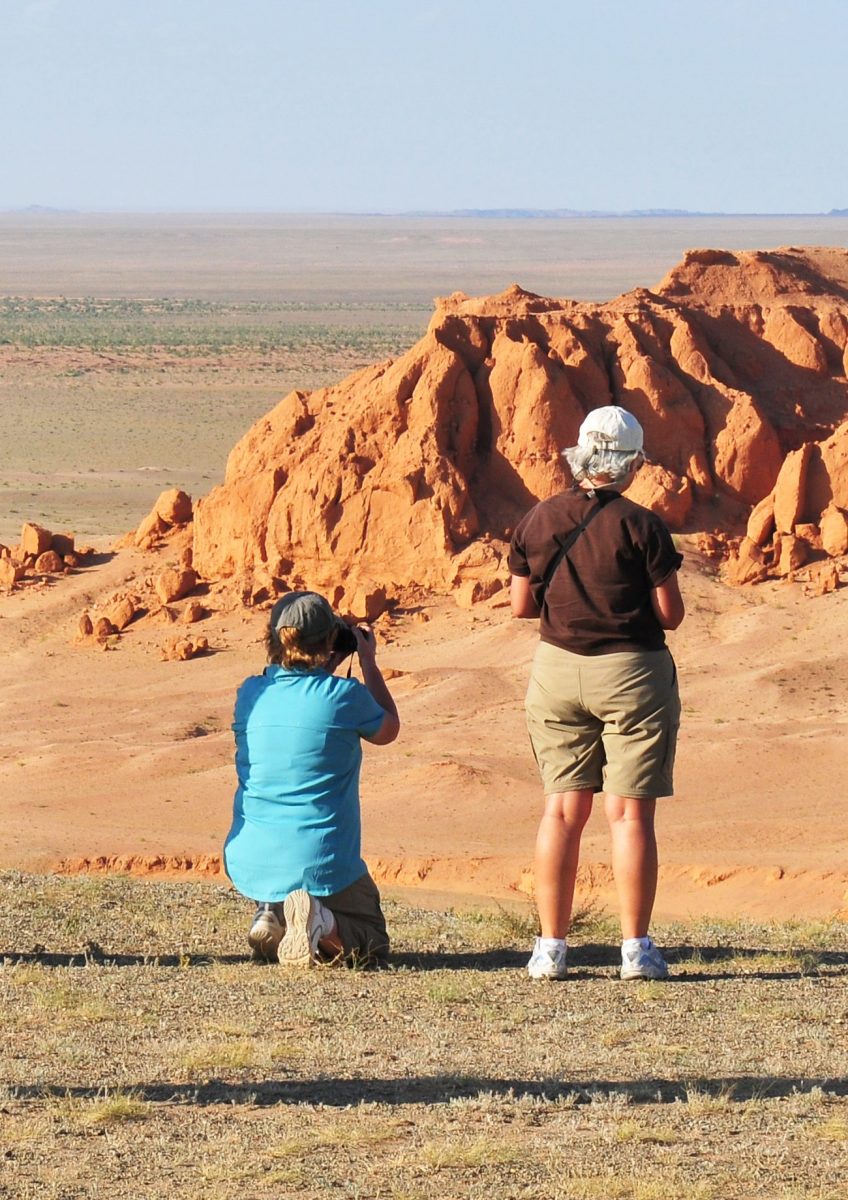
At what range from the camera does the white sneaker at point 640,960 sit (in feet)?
19.1

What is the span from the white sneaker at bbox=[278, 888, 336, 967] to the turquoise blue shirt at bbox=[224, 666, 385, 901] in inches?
2.1

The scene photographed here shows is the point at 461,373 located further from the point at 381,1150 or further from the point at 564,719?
the point at 381,1150

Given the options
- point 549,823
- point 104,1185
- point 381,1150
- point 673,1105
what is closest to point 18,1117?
point 104,1185

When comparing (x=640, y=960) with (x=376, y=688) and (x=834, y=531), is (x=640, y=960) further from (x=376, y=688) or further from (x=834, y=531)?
(x=834, y=531)

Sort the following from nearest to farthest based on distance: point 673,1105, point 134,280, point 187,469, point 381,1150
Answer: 1. point 381,1150
2. point 673,1105
3. point 187,469
4. point 134,280

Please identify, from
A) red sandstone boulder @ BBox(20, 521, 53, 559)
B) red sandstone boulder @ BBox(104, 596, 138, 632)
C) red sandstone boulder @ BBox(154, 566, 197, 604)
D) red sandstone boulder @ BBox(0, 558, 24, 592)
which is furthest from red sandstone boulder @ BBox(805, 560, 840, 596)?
red sandstone boulder @ BBox(0, 558, 24, 592)

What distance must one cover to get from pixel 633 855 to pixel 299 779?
116 cm

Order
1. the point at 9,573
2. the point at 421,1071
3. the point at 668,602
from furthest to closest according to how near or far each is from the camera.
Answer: the point at 9,573 → the point at 668,602 → the point at 421,1071

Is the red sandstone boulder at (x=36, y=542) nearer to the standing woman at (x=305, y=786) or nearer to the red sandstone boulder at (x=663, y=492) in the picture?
the red sandstone boulder at (x=663, y=492)

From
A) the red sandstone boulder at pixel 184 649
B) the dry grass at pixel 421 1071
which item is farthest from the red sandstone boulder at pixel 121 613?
the dry grass at pixel 421 1071

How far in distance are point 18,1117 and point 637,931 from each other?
2.28 metres

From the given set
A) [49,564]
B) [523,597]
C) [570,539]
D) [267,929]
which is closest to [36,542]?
[49,564]

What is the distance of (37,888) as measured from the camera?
25.9ft

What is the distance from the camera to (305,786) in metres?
5.96
